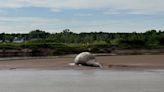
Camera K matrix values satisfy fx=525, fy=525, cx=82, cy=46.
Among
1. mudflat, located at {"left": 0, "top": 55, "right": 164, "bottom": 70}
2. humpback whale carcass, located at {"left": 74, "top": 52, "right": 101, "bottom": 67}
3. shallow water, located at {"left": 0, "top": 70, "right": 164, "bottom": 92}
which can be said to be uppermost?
humpback whale carcass, located at {"left": 74, "top": 52, "right": 101, "bottom": 67}

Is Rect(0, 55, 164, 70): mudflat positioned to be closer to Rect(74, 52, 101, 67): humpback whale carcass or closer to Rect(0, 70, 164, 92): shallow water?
Rect(74, 52, 101, 67): humpback whale carcass

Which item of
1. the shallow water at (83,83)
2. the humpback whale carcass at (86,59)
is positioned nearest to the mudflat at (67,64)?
the humpback whale carcass at (86,59)

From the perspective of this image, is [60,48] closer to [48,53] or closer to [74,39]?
[48,53]

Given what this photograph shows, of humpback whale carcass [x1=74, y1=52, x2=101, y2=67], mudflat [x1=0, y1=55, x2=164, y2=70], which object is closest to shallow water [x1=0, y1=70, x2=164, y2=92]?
humpback whale carcass [x1=74, y1=52, x2=101, y2=67]

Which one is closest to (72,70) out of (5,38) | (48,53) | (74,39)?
(48,53)

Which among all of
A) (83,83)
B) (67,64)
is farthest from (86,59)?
(83,83)

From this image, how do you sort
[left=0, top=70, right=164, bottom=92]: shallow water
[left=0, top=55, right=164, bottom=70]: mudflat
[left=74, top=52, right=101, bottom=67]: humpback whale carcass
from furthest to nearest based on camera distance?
1. [left=0, top=55, right=164, bottom=70]: mudflat
2. [left=74, top=52, right=101, bottom=67]: humpback whale carcass
3. [left=0, top=70, right=164, bottom=92]: shallow water

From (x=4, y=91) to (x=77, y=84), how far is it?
3.92 metres

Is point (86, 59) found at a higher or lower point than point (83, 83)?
higher

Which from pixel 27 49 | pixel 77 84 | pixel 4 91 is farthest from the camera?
pixel 27 49

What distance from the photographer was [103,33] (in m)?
114

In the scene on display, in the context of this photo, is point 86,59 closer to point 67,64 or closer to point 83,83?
point 67,64

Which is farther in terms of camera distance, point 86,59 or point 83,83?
point 86,59

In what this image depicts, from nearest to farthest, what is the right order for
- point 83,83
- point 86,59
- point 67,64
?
point 83,83 < point 86,59 < point 67,64
